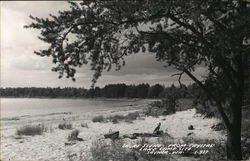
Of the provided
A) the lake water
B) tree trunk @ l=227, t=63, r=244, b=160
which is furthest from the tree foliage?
the lake water

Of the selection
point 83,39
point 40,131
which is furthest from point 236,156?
point 40,131

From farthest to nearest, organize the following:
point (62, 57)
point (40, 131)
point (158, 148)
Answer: point (40, 131) < point (158, 148) < point (62, 57)

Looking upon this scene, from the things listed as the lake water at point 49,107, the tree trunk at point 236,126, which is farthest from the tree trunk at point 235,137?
the lake water at point 49,107

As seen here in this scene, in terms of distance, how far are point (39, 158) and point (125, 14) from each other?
6905 millimetres

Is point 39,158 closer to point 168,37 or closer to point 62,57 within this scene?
point 62,57

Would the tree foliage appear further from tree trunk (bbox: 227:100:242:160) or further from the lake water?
the lake water

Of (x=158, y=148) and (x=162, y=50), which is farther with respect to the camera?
(x=158, y=148)

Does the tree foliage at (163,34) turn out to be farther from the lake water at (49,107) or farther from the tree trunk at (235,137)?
the lake water at (49,107)

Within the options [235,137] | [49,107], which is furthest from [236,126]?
[49,107]

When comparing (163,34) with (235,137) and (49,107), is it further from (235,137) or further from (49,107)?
(49,107)

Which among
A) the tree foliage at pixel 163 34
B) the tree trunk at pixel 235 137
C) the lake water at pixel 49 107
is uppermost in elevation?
the tree foliage at pixel 163 34

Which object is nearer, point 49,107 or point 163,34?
point 163,34

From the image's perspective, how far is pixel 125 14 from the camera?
6699mm

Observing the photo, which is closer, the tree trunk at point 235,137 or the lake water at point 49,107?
the tree trunk at point 235,137
